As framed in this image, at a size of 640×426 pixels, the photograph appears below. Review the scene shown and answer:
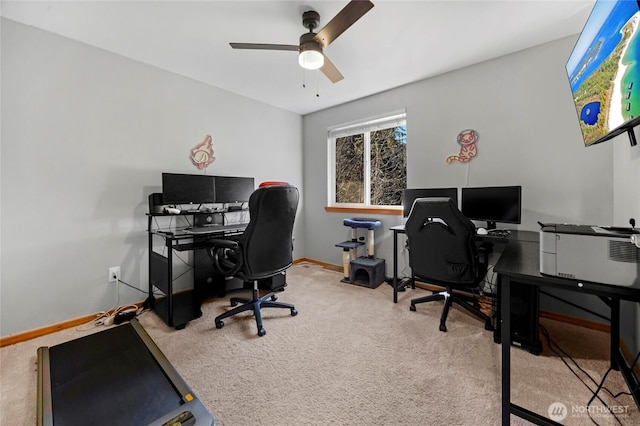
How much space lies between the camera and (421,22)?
6.47 ft

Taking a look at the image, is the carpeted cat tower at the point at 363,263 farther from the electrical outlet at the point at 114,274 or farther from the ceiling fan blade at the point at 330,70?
the electrical outlet at the point at 114,274

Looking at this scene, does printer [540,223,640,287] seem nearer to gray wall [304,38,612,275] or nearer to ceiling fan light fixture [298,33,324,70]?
gray wall [304,38,612,275]

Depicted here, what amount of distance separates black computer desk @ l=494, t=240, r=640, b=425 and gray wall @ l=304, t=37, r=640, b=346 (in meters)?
0.39

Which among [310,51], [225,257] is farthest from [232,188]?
[310,51]

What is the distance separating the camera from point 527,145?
236cm

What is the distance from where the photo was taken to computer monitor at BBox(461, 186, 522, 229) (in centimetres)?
216

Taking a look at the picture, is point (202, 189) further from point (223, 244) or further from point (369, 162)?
point (369, 162)

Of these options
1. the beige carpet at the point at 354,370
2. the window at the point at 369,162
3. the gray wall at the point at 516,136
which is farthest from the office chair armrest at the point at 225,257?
the window at the point at 369,162

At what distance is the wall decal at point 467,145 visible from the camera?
2635 millimetres

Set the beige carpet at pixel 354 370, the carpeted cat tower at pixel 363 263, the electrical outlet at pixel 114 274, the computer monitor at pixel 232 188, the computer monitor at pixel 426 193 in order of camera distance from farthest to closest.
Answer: the carpeted cat tower at pixel 363 263 < the computer monitor at pixel 232 188 < the computer monitor at pixel 426 193 < the electrical outlet at pixel 114 274 < the beige carpet at pixel 354 370

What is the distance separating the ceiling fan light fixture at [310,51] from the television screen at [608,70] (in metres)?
1.46

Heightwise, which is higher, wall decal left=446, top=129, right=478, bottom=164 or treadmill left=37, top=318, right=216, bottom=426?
wall decal left=446, top=129, right=478, bottom=164

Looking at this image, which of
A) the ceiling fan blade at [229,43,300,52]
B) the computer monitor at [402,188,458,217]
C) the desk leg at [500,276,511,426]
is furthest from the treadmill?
the computer monitor at [402,188,458,217]

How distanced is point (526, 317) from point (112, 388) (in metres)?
2.50
